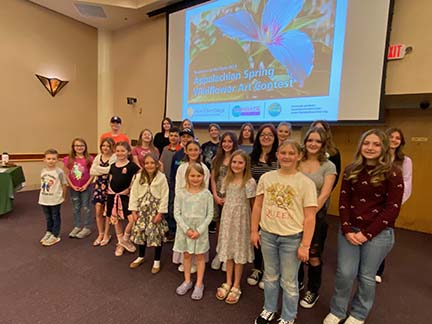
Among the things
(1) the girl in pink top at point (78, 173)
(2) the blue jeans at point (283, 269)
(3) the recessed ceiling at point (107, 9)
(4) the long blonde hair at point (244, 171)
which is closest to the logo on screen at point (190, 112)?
(3) the recessed ceiling at point (107, 9)

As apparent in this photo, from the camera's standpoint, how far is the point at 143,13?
18.7ft

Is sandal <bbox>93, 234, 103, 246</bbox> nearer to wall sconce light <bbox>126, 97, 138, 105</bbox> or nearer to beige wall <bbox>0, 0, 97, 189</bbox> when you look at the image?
beige wall <bbox>0, 0, 97, 189</bbox>

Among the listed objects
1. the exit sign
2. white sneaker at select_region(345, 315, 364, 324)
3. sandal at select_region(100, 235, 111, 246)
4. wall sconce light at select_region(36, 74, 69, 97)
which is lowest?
sandal at select_region(100, 235, 111, 246)

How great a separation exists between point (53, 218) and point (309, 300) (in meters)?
2.72

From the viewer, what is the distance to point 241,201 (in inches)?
75.9

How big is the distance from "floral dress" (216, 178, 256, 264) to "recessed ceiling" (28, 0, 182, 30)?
4795 mm

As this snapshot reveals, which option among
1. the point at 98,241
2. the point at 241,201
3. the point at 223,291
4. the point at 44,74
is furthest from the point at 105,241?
the point at 44,74

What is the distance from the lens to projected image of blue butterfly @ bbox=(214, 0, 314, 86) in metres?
3.66

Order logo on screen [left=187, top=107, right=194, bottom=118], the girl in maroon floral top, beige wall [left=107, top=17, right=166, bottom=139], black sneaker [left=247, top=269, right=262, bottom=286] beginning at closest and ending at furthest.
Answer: the girl in maroon floral top → black sneaker [left=247, top=269, right=262, bottom=286] → logo on screen [left=187, top=107, right=194, bottom=118] → beige wall [left=107, top=17, right=166, bottom=139]

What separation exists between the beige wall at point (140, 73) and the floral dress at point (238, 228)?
449 cm

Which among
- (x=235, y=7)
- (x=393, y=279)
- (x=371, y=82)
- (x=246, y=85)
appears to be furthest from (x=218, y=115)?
(x=393, y=279)

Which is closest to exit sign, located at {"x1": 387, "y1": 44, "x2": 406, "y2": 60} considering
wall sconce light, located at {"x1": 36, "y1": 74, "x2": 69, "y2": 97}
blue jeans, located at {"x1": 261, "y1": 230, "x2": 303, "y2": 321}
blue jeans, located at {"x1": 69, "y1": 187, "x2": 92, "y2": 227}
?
blue jeans, located at {"x1": 261, "y1": 230, "x2": 303, "y2": 321}

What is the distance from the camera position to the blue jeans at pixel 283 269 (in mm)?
1542

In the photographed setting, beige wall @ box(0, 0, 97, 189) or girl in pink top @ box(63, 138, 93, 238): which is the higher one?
beige wall @ box(0, 0, 97, 189)
